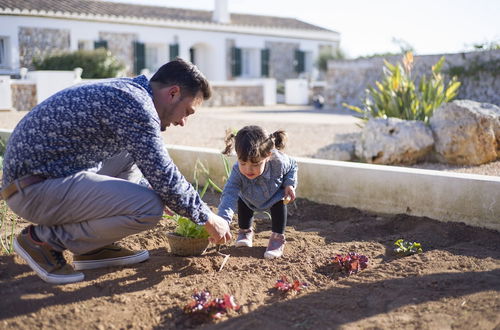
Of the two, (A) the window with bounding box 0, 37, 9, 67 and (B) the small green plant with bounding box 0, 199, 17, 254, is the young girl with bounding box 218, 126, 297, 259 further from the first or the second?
(A) the window with bounding box 0, 37, 9, 67

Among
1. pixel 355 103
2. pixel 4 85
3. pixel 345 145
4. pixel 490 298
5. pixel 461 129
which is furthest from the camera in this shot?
pixel 355 103

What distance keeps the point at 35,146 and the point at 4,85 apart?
42.1 feet

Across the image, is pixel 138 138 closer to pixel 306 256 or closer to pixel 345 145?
pixel 306 256

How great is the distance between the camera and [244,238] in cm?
328

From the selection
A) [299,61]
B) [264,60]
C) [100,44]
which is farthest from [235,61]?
[100,44]

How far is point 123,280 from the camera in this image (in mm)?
2678

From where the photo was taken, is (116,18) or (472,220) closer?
(472,220)

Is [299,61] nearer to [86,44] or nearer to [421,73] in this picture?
[86,44]

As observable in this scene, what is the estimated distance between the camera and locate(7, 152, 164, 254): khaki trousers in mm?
2545

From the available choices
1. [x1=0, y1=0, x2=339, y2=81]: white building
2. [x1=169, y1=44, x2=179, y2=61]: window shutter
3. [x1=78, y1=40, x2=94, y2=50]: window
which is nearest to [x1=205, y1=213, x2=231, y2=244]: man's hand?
[x1=0, y1=0, x2=339, y2=81]: white building

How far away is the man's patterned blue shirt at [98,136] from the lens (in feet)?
7.98

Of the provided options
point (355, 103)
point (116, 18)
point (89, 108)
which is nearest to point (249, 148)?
point (89, 108)

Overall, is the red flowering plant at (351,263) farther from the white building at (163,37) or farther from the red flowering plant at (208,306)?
the white building at (163,37)

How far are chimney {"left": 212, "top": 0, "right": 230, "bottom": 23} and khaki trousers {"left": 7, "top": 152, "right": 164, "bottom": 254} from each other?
2367 centimetres
